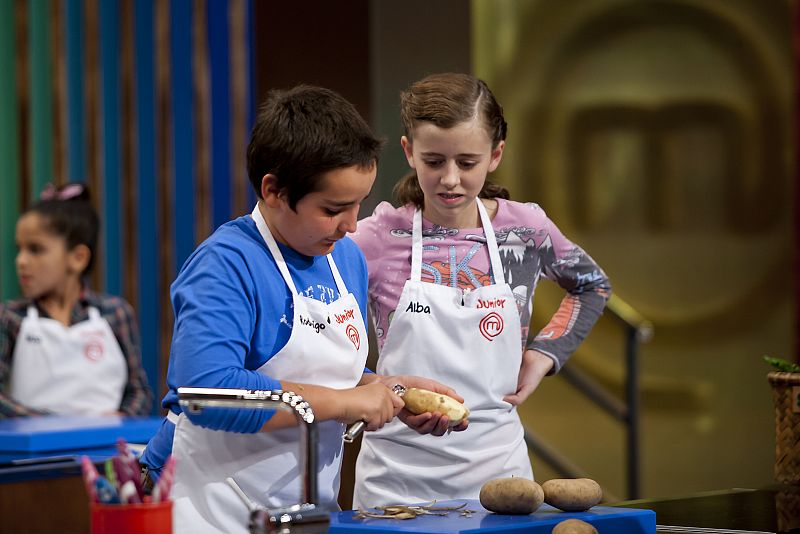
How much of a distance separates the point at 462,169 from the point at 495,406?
433mm

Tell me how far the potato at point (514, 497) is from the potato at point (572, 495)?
20 millimetres

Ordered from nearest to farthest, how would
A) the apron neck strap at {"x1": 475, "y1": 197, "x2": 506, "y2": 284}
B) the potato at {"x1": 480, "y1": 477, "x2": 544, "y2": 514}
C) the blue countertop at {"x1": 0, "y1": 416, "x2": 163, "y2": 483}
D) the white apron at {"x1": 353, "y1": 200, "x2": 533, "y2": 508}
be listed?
the potato at {"x1": 480, "y1": 477, "x2": 544, "y2": 514}
the white apron at {"x1": 353, "y1": 200, "x2": 533, "y2": 508}
the apron neck strap at {"x1": 475, "y1": 197, "x2": 506, "y2": 284}
the blue countertop at {"x1": 0, "y1": 416, "x2": 163, "y2": 483}

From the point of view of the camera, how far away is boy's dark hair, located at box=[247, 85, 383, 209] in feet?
5.19

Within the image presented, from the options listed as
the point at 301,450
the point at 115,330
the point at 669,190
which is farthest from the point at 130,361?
the point at 669,190

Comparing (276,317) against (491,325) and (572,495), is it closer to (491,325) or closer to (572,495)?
(572,495)

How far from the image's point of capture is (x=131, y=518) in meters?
1.18

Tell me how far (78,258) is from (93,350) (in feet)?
0.97

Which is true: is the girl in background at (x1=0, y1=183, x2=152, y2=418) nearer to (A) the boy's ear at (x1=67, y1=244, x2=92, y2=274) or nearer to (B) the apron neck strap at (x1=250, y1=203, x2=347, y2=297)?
(A) the boy's ear at (x1=67, y1=244, x2=92, y2=274)

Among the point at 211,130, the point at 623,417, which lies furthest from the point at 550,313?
the point at 211,130

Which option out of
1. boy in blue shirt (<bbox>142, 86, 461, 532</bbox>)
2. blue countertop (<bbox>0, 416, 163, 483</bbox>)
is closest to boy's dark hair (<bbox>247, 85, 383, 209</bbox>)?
boy in blue shirt (<bbox>142, 86, 461, 532</bbox>)

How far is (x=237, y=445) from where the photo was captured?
1.61m

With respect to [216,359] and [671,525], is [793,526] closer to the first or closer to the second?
[671,525]

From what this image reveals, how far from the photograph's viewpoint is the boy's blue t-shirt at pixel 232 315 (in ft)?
4.84

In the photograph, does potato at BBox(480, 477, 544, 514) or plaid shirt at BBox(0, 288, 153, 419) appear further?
plaid shirt at BBox(0, 288, 153, 419)
